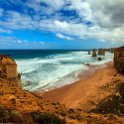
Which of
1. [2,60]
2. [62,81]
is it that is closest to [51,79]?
[62,81]

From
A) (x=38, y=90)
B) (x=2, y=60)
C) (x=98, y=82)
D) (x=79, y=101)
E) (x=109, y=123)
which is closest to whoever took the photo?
(x=109, y=123)

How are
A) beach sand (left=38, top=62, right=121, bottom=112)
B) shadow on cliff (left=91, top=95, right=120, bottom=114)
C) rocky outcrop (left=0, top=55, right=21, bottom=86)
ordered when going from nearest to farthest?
shadow on cliff (left=91, top=95, right=120, bottom=114) → rocky outcrop (left=0, top=55, right=21, bottom=86) → beach sand (left=38, top=62, right=121, bottom=112)

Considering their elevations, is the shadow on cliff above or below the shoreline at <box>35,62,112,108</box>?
above

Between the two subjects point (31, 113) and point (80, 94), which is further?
point (80, 94)

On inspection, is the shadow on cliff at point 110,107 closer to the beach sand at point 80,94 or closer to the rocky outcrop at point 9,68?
the beach sand at point 80,94

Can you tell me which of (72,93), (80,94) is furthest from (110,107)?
(72,93)

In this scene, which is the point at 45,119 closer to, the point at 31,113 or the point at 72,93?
the point at 31,113

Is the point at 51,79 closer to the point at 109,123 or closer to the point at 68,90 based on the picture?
the point at 68,90

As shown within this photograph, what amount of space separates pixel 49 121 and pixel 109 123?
329 centimetres

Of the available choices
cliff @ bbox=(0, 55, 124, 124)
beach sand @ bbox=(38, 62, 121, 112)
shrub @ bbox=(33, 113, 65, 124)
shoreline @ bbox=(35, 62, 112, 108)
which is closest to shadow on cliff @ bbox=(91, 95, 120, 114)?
beach sand @ bbox=(38, 62, 121, 112)

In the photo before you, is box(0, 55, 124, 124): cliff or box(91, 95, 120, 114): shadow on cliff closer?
box(0, 55, 124, 124): cliff

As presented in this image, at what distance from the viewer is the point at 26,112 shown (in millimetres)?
8852

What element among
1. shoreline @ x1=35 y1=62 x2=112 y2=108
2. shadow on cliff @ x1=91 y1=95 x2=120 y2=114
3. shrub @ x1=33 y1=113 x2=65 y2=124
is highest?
shrub @ x1=33 y1=113 x2=65 y2=124

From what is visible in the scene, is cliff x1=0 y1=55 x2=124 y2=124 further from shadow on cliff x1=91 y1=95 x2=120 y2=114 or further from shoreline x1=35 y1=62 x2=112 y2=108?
shoreline x1=35 y1=62 x2=112 y2=108
